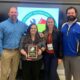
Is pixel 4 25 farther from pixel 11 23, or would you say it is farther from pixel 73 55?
pixel 73 55

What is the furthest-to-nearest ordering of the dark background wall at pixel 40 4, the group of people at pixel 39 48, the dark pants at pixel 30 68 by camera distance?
the dark background wall at pixel 40 4 → the dark pants at pixel 30 68 → the group of people at pixel 39 48

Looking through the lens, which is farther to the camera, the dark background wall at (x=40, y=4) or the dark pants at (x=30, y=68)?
the dark background wall at (x=40, y=4)

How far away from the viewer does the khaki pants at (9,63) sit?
4423 millimetres

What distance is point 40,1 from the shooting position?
17.1 ft

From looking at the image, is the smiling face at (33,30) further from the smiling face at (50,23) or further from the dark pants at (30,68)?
the dark pants at (30,68)

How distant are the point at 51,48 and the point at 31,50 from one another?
0.33 meters

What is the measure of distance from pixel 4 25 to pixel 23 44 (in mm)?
454

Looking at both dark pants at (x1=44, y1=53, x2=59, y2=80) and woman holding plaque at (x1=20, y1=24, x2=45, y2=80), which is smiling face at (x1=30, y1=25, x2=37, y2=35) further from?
dark pants at (x1=44, y1=53, x2=59, y2=80)

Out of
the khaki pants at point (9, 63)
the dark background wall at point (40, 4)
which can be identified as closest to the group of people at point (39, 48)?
the khaki pants at point (9, 63)

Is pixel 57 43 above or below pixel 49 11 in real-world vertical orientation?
below

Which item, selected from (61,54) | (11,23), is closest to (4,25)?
(11,23)

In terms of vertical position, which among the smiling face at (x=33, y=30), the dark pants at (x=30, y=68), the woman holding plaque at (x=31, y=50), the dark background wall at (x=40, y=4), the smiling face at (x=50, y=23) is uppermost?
the dark background wall at (x=40, y=4)

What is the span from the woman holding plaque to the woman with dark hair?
0.33 feet

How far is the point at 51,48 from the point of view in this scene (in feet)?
14.2
